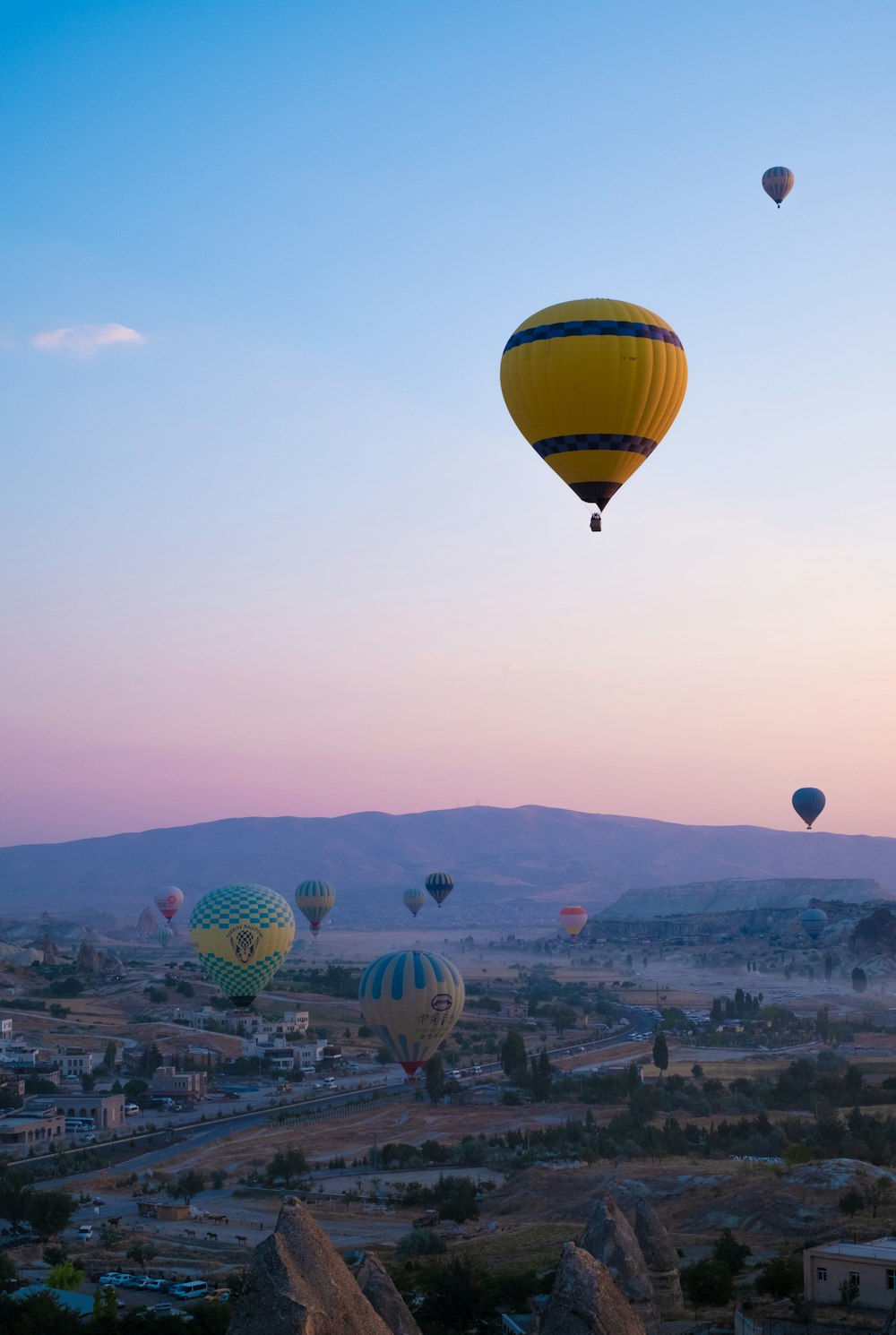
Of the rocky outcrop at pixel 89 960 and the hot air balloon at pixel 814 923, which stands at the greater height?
the hot air balloon at pixel 814 923

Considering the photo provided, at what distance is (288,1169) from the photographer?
4247 cm

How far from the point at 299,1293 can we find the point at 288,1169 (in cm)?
3144

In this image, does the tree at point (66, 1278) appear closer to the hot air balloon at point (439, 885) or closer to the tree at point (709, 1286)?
the tree at point (709, 1286)

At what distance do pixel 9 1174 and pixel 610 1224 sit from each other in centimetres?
2518

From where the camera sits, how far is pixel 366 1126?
52.1m

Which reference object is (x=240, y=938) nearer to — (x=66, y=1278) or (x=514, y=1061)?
(x=514, y=1061)

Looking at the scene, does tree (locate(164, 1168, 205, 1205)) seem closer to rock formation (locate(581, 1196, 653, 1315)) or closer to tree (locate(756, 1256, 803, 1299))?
tree (locate(756, 1256, 803, 1299))

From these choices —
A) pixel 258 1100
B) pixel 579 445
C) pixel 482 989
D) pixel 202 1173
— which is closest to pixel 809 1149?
pixel 202 1173

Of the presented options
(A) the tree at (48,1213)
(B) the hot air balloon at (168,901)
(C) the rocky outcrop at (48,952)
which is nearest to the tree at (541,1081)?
(A) the tree at (48,1213)

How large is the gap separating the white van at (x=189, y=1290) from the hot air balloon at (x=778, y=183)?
113 feet

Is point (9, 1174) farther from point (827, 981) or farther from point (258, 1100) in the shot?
point (827, 981)

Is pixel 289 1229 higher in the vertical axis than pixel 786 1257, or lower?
higher

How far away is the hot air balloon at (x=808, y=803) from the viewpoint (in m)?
91.4

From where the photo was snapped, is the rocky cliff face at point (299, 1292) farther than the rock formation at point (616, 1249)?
No
